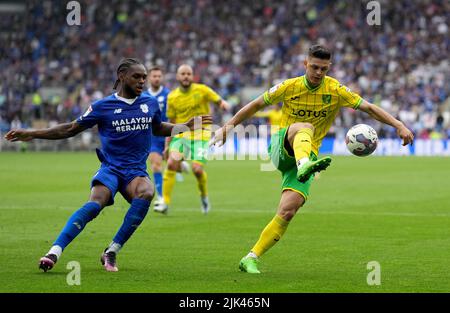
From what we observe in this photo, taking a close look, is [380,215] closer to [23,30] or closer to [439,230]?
[439,230]

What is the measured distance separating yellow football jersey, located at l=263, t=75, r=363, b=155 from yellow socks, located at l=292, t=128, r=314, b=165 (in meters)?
0.30

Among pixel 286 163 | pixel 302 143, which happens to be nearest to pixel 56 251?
pixel 286 163

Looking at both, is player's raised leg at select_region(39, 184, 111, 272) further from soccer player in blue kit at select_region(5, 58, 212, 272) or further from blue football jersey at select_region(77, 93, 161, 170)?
blue football jersey at select_region(77, 93, 161, 170)

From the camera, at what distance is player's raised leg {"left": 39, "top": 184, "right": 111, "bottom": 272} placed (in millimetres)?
9060

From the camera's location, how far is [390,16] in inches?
1796

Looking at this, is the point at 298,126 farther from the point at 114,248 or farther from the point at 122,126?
the point at 114,248

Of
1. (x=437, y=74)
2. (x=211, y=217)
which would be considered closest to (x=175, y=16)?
(x=437, y=74)

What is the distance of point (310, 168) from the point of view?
891cm

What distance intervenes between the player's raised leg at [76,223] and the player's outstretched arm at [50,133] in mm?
622

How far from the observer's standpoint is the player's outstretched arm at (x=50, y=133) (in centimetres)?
940

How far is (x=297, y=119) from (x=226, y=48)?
3709 cm

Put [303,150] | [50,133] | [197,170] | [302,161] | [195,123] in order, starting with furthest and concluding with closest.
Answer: [197,170] < [195,123] < [50,133] < [303,150] < [302,161]

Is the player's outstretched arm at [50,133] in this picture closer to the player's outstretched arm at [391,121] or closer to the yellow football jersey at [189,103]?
the player's outstretched arm at [391,121]

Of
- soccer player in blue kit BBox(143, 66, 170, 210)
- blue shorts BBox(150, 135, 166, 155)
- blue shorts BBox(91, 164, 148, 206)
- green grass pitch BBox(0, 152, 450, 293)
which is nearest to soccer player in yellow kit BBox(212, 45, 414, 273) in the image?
green grass pitch BBox(0, 152, 450, 293)
